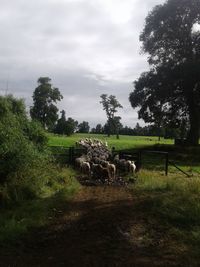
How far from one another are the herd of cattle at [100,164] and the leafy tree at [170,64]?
21666 mm

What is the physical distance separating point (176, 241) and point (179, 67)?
132 feet

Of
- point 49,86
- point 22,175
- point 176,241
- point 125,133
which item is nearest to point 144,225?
point 176,241

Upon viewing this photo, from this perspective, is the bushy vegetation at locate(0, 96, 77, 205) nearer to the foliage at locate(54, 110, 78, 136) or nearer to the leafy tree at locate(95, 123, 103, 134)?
the foliage at locate(54, 110, 78, 136)

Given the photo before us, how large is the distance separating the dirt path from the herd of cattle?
7.53 m

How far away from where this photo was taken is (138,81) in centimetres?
5216

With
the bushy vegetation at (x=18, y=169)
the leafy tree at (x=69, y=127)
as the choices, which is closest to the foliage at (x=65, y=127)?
the leafy tree at (x=69, y=127)

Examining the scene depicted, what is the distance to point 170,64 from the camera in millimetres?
50938

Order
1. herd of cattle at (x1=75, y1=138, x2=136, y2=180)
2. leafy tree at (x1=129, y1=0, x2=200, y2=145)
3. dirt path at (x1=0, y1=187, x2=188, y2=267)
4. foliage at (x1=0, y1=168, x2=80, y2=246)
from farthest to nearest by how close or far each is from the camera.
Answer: leafy tree at (x1=129, y1=0, x2=200, y2=145) < herd of cattle at (x1=75, y1=138, x2=136, y2=180) < foliage at (x1=0, y1=168, x2=80, y2=246) < dirt path at (x1=0, y1=187, x2=188, y2=267)

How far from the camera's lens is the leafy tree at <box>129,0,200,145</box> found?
5025 centimetres

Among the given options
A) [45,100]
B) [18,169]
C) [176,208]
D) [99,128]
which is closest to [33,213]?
[18,169]

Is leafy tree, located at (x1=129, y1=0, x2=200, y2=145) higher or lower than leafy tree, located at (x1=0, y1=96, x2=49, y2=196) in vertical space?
higher

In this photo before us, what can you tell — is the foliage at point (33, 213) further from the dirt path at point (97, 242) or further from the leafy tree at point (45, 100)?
the leafy tree at point (45, 100)

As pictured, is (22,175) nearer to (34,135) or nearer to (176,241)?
(34,135)

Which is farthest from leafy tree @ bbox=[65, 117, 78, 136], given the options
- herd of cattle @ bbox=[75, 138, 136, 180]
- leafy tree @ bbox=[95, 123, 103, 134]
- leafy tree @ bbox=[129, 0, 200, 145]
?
herd of cattle @ bbox=[75, 138, 136, 180]
